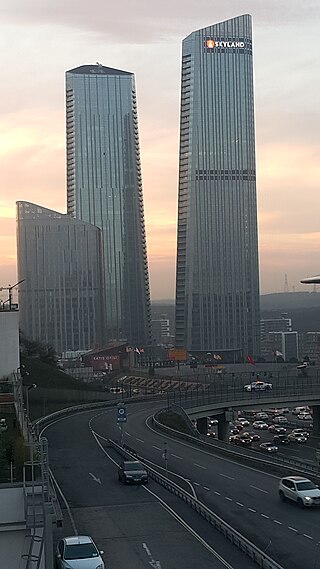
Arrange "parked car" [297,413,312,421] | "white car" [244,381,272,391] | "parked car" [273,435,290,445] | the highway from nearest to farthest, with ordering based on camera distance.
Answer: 1. the highway
2. "parked car" [273,435,290,445]
3. "white car" [244,381,272,391]
4. "parked car" [297,413,312,421]

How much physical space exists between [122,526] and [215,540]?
3.88 meters

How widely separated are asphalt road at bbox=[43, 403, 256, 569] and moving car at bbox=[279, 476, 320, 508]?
379cm

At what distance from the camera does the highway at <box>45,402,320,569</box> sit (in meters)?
25.2

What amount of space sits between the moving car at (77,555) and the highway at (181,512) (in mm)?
995

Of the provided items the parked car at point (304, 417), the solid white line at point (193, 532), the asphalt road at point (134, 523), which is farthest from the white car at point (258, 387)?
the solid white line at point (193, 532)

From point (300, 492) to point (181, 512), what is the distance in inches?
173

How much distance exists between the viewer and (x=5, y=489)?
82.7 feet

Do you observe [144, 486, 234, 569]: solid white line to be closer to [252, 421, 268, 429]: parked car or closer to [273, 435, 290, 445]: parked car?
[273, 435, 290, 445]: parked car

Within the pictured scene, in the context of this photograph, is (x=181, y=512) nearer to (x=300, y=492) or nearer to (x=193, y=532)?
(x=193, y=532)

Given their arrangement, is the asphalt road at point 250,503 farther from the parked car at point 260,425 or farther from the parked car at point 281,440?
the parked car at point 260,425

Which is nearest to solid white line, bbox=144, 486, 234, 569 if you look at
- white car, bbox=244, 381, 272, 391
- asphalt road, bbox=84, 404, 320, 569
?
asphalt road, bbox=84, 404, 320, 569

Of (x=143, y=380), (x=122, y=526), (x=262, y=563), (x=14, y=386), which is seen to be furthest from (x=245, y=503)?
(x=143, y=380)

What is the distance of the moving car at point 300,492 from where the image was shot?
31797mm

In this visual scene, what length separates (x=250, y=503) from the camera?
3309 cm
